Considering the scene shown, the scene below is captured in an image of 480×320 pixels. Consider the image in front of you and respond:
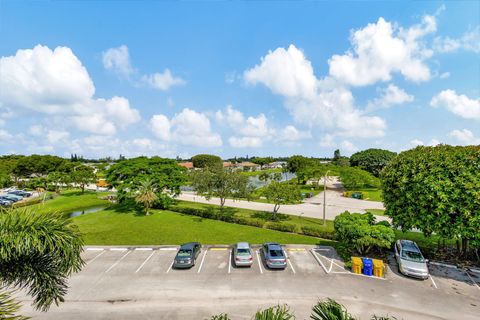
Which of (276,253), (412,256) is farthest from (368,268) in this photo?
(276,253)

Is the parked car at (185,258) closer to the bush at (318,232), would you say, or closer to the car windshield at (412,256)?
the bush at (318,232)

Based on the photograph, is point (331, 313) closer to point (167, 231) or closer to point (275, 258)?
point (275, 258)

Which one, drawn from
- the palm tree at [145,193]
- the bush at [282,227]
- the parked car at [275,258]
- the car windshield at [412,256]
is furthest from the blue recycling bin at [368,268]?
the palm tree at [145,193]

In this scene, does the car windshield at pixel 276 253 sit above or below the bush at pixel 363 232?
below

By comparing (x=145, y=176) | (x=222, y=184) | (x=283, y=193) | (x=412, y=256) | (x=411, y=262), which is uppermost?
(x=145, y=176)

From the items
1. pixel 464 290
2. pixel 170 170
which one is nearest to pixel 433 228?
pixel 464 290

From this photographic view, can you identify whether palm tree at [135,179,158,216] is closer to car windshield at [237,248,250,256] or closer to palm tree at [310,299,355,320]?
car windshield at [237,248,250,256]
